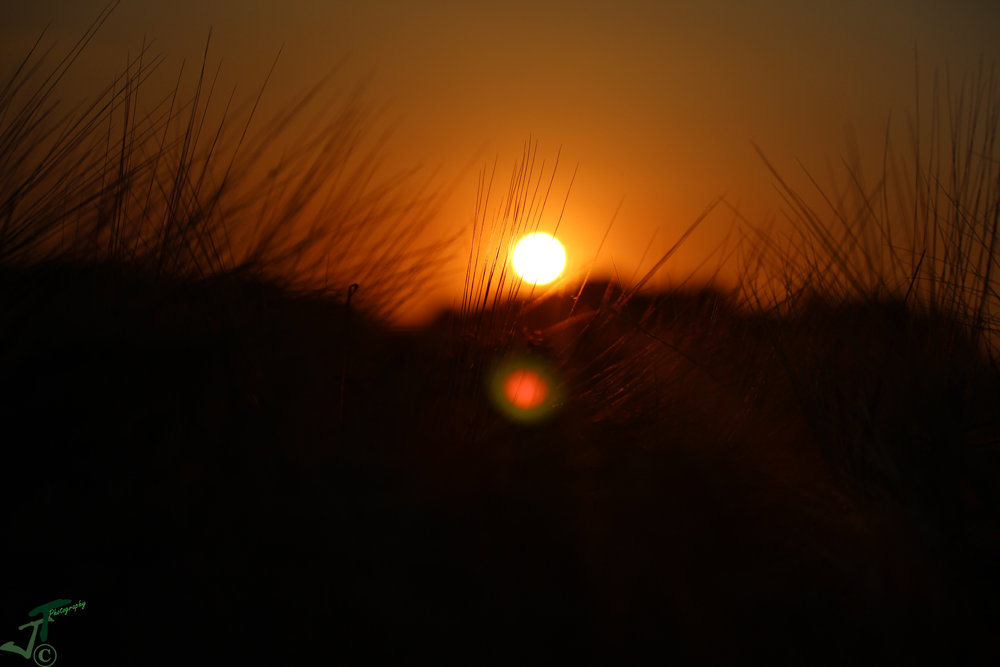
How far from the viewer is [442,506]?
3.05ft

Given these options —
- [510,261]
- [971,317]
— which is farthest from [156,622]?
[971,317]

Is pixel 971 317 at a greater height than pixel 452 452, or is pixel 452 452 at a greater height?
pixel 971 317

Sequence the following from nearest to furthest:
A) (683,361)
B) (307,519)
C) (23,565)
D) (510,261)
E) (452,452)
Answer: (23,565) → (307,519) → (452,452) → (510,261) → (683,361)

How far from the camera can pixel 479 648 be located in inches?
31.5

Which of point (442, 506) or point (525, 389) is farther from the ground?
point (525, 389)

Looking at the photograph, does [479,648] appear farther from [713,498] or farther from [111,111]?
[111,111]

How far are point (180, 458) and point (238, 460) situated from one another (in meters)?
0.08
